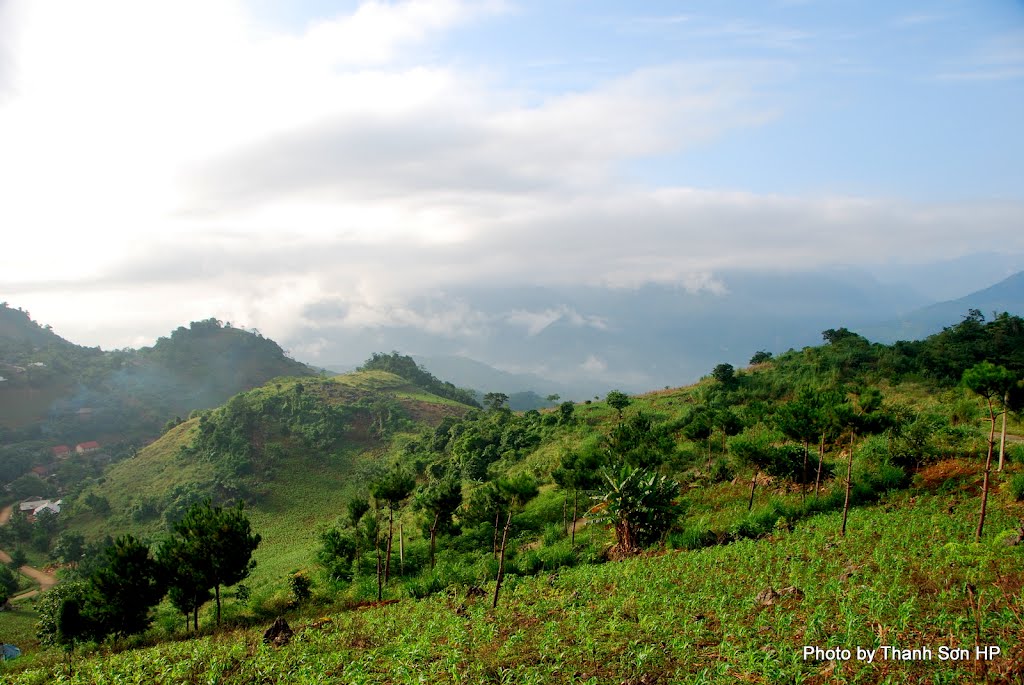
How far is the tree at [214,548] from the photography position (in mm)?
18391

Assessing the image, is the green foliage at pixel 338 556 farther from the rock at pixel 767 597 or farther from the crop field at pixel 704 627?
the rock at pixel 767 597

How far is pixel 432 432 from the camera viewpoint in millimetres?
63750

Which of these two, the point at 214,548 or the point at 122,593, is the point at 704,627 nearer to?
the point at 214,548

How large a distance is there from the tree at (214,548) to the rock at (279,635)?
7191 mm

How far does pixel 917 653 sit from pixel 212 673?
37.0ft

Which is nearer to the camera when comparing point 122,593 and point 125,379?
point 122,593

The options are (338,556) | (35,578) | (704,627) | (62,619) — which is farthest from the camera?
(35,578)

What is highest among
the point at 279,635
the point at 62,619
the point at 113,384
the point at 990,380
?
the point at 113,384

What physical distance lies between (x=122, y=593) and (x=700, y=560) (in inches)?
711

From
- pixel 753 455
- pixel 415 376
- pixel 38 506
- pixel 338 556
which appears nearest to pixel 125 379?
pixel 38 506

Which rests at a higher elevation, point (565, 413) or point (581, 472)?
point (581, 472)

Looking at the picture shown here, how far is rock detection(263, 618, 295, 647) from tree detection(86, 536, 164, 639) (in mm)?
8318

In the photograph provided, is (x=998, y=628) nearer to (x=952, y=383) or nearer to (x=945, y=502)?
(x=945, y=502)

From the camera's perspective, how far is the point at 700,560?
15141 millimetres
